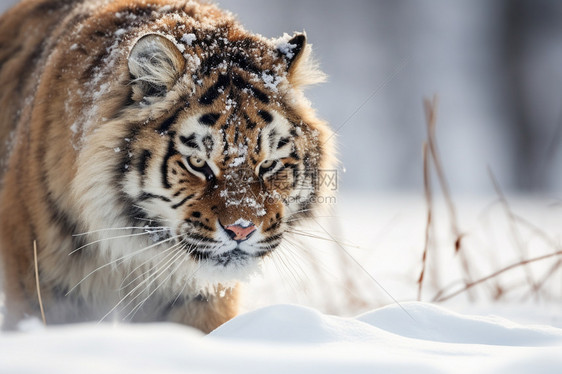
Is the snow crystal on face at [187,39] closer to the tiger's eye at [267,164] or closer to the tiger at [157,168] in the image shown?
the tiger at [157,168]

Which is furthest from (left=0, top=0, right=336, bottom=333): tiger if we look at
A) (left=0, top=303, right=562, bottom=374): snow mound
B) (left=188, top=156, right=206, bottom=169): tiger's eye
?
(left=0, top=303, right=562, bottom=374): snow mound

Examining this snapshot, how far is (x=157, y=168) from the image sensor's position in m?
2.47

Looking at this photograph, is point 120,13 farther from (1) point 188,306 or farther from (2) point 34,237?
(1) point 188,306

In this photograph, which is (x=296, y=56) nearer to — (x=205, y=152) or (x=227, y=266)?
(x=205, y=152)

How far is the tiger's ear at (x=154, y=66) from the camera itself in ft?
8.01

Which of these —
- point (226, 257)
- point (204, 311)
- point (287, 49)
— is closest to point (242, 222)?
point (226, 257)

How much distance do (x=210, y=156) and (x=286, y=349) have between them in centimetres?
114

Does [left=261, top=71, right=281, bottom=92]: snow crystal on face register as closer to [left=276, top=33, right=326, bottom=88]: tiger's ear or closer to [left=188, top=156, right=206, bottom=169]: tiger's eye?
[left=276, top=33, right=326, bottom=88]: tiger's ear

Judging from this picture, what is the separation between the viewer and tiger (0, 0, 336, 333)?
7.98 feet

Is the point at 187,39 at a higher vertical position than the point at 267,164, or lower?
higher

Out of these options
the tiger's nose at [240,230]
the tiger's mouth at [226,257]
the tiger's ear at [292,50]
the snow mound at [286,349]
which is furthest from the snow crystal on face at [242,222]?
the tiger's ear at [292,50]

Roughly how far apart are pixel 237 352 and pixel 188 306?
5.21 feet

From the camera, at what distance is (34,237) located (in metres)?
2.66

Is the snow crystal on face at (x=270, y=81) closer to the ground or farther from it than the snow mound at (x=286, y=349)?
farther from it
